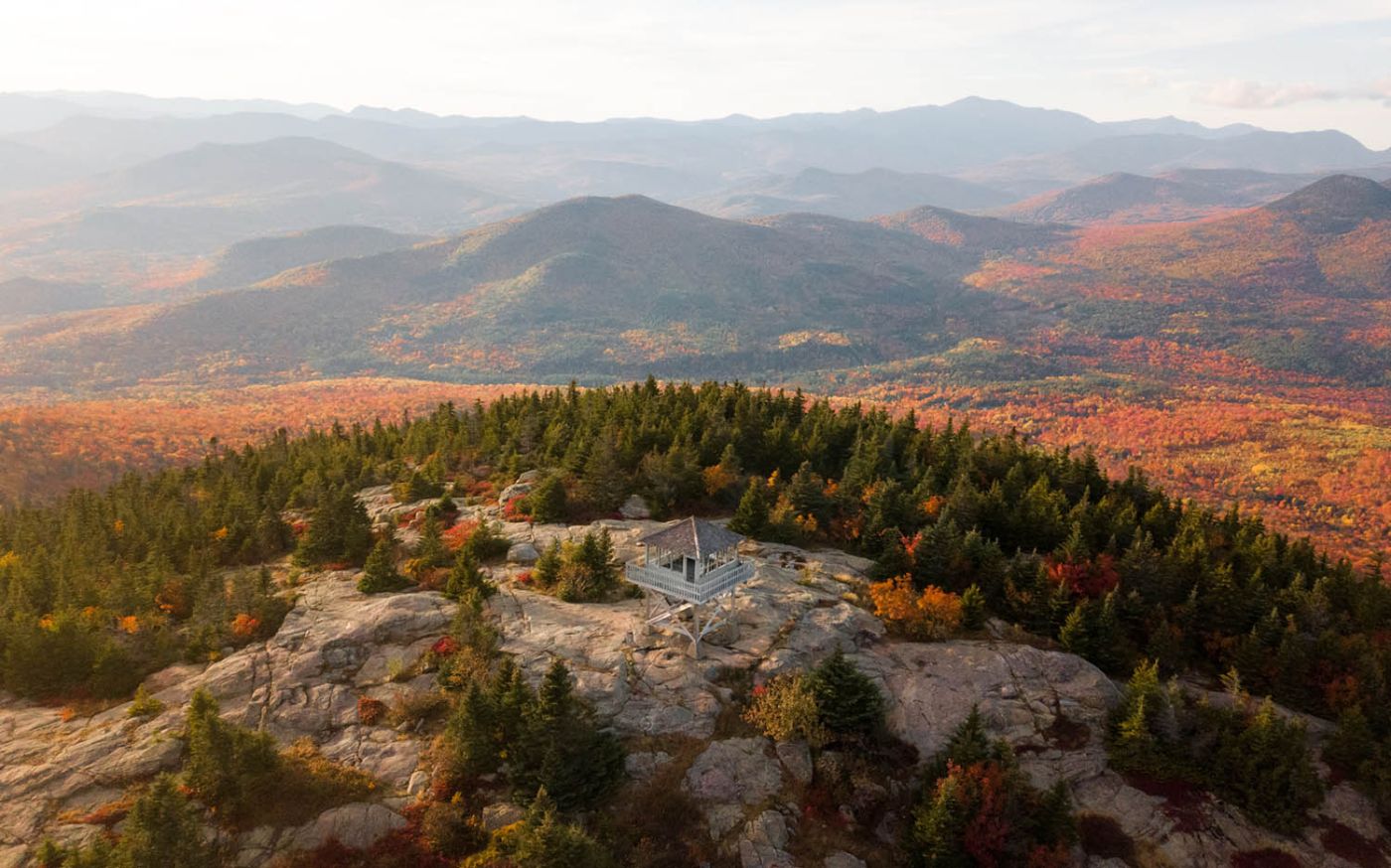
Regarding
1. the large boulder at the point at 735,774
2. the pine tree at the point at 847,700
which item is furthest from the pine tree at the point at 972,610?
the large boulder at the point at 735,774

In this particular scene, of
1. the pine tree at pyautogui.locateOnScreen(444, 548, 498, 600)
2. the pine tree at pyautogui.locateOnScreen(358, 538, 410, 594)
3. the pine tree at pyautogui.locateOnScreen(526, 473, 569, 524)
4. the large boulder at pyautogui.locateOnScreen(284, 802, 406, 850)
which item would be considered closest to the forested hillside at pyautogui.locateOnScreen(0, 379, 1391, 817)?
the pine tree at pyautogui.locateOnScreen(526, 473, 569, 524)

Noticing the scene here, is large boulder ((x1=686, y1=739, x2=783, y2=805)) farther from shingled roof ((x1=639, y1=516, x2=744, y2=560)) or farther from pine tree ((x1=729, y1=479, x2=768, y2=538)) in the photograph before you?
pine tree ((x1=729, y1=479, x2=768, y2=538))

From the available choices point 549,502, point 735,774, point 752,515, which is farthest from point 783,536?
A: point 735,774

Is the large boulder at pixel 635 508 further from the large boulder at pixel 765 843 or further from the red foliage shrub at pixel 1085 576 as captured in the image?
the red foliage shrub at pixel 1085 576

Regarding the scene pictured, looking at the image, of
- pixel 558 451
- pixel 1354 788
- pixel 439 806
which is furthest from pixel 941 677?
pixel 558 451

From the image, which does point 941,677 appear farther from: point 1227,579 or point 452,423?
point 452,423

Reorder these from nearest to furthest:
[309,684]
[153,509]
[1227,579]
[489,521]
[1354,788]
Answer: [1354,788] < [309,684] < [1227,579] < [489,521] < [153,509]
